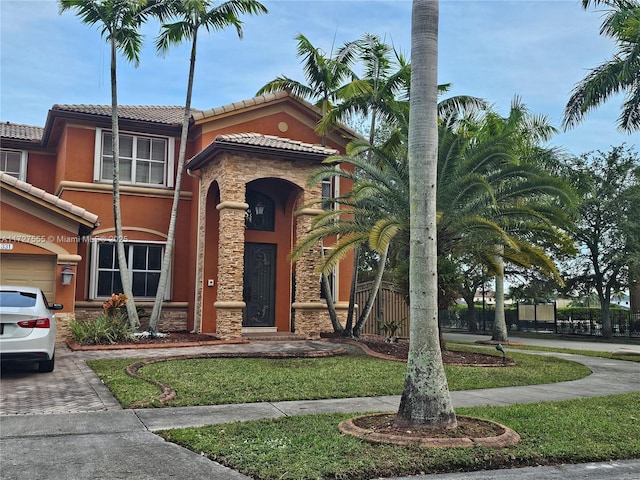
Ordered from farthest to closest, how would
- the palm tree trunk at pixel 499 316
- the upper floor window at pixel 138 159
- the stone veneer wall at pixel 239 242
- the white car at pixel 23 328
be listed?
the palm tree trunk at pixel 499 316, the upper floor window at pixel 138 159, the stone veneer wall at pixel 239 242, the white car at pixel 23 328

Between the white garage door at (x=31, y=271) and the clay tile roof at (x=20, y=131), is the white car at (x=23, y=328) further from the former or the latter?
the clay tile roof at (x=20, y=131)

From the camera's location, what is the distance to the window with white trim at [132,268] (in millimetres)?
18156

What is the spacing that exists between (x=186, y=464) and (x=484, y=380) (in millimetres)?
6966

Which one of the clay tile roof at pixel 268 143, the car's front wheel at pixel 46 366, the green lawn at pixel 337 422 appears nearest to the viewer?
the green lawn at pixel 337 422

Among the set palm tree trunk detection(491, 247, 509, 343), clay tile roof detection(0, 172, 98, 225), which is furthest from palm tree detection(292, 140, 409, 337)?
palm tree trunk detection(491, 247, 509, 343)

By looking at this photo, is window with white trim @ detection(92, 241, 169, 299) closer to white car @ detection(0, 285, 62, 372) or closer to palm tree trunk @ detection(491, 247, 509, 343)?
white car @ detection(0, 285, 62, 372)

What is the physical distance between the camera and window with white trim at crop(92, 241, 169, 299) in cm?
1816

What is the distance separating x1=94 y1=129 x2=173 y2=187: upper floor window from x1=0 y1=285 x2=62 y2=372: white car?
9.20 metres

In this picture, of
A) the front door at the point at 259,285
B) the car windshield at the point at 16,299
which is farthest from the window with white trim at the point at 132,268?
the car windshield at the point at 16,299

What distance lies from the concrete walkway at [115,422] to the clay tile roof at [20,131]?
1152cm

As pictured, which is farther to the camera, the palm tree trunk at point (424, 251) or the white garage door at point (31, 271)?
the white garage door at point (31, 271)

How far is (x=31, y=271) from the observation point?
50.5ft

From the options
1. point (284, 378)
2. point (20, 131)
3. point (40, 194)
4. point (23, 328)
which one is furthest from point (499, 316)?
point (20, 131)

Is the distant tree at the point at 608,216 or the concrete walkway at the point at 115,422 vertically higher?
the distant tree at the point at 608,216
